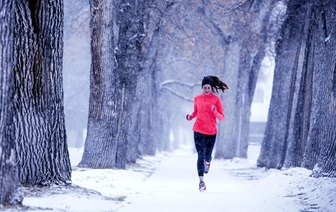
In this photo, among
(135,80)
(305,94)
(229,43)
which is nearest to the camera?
(305,94)

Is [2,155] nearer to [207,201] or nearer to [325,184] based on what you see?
[207,201]

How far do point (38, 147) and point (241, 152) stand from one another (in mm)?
21893

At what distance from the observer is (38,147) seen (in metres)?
8.16

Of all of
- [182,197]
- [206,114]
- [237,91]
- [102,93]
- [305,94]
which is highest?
[237,91]

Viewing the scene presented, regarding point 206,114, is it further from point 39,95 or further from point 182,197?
point 39,95

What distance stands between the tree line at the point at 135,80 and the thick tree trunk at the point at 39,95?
0.01 m

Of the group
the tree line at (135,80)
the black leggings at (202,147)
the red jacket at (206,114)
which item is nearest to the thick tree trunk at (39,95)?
the tree line at (135,80)

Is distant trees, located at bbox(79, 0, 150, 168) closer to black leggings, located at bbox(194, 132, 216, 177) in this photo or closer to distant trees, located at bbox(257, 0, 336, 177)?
black leggings, located at bbox(194, 132, 216, 177)

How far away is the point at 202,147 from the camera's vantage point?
10.9 metres

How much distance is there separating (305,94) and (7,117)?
35.1 ft

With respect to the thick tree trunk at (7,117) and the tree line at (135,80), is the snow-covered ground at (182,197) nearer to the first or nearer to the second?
the thick tree trunk at (7,117)

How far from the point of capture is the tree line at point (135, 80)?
25.6ft

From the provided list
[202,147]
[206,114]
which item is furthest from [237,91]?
[202,147]

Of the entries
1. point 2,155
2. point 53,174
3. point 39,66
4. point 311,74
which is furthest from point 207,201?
Result: point 311,74
